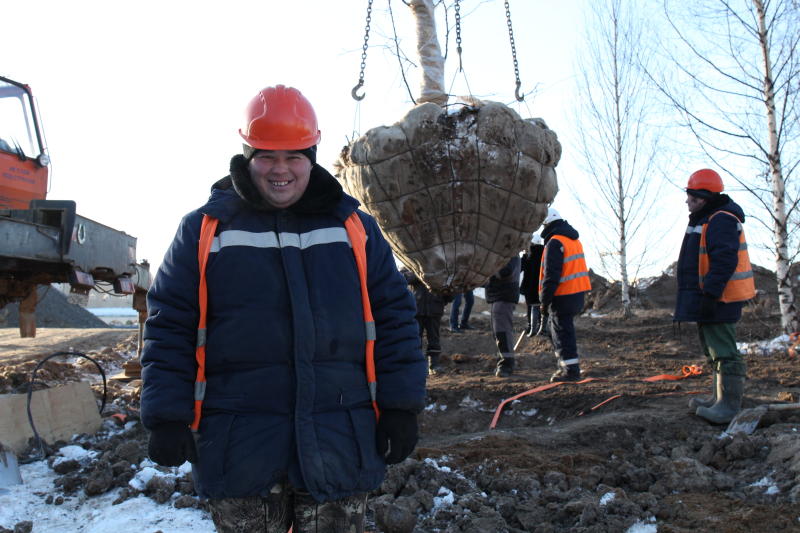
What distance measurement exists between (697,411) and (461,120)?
2.70 m

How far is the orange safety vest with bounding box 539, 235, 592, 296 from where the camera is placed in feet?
21.0

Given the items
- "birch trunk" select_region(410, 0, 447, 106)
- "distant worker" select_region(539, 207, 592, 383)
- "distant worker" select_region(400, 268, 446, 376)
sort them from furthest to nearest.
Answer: "distant worker" select_region(400, 268, 446, 376) → "distant worker" select_region(539, 207, 592, 383) → "birch trunk" select_region(410, 0, 447, 106)

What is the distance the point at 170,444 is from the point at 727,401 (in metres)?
4.07

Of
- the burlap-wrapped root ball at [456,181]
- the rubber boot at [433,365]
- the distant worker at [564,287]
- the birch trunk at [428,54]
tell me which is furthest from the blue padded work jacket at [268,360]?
the rubber boot at [433,365]

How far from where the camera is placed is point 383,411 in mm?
1900

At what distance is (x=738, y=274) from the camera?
4.50m

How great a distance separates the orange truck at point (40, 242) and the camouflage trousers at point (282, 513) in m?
4.16

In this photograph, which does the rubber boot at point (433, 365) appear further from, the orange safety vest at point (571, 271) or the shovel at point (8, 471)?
the shovel at point (8, 471)

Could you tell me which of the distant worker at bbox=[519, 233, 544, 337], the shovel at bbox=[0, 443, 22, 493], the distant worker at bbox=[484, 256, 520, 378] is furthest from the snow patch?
the distant worker at bbox=[519, 233, 544, 337]

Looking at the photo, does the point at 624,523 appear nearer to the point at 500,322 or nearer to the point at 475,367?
the point at 500,322

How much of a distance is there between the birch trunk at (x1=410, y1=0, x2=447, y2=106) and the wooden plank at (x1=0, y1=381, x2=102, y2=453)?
3.10 m

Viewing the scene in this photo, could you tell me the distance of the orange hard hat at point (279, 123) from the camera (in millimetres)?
1907

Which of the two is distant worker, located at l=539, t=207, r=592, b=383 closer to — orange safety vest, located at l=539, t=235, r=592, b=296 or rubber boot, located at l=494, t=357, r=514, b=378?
orange safety vest, located at l=539, t=235, r=592, b=296

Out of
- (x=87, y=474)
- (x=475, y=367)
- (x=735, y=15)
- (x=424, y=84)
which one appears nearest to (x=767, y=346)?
(x=475, y=367)
